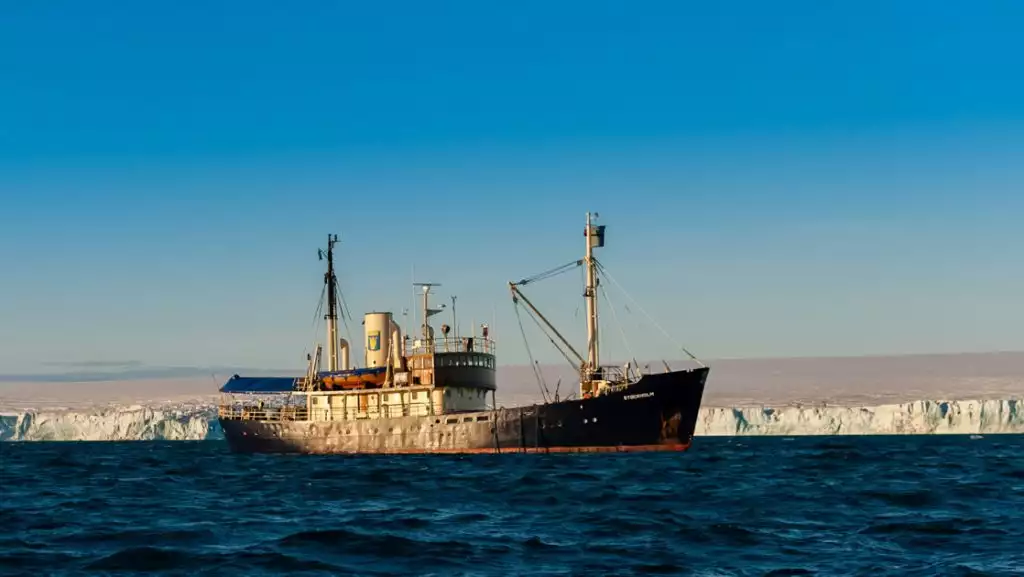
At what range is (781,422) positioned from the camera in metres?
164

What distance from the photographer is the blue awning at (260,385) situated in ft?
282

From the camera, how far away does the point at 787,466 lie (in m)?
55.8

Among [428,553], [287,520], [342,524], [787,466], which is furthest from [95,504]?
[787,466]

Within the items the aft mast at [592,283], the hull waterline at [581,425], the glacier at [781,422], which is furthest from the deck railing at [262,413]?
the glacier at [781,422]

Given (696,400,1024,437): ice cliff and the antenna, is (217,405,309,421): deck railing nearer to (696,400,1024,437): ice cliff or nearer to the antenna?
the antenna

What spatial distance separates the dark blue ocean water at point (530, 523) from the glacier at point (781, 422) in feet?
360

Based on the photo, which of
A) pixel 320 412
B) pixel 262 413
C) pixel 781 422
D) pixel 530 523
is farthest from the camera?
pixel 781 422

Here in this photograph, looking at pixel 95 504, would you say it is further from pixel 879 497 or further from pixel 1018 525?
pixel 1018 525

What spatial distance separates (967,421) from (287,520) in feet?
469

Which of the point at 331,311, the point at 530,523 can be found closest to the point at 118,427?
the point at 331,311

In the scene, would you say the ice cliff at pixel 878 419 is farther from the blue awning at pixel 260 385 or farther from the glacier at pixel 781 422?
the blue awning at pixel 260 385

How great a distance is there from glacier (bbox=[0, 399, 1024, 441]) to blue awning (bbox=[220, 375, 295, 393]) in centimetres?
9092

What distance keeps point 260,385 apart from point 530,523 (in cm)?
6185

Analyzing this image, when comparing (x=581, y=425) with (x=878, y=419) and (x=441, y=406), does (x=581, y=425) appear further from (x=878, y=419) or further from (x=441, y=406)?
(x=878, y=419)
